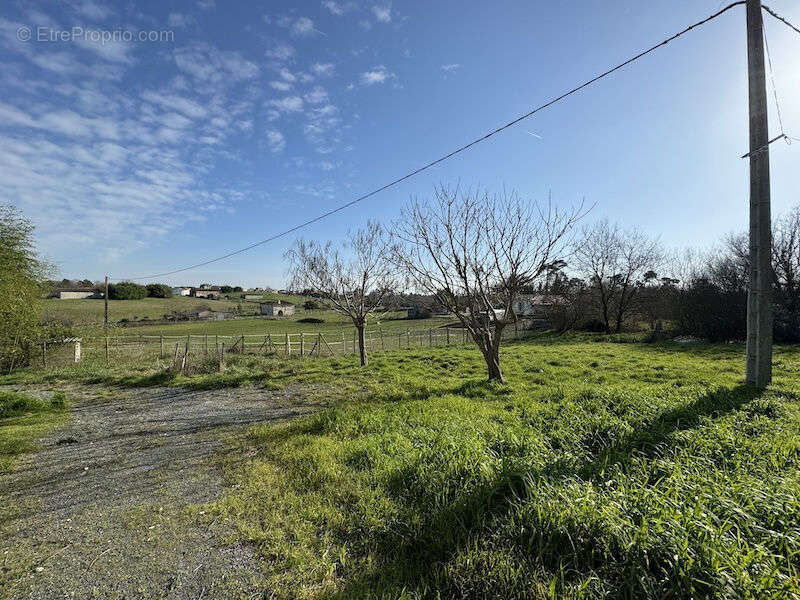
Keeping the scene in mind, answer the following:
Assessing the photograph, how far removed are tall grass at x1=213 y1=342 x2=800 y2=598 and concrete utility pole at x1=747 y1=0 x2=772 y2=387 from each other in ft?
2.83

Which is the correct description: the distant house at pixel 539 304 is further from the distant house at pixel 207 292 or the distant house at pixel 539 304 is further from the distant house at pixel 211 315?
the distant house at pixel 207 292

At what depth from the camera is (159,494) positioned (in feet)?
12.7

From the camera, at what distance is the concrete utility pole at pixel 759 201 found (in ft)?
18.9

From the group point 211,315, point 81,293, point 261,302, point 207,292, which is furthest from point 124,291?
point 207,292

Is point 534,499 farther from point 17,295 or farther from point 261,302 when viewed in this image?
point 261,302

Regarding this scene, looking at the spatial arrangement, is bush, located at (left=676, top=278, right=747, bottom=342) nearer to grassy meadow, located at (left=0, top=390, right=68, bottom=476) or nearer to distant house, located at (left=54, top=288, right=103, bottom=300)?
grassy meadow, located at (left=0, top=390, right=68, bottom=476)

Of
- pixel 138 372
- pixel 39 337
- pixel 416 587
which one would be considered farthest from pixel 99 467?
pixel 39 337

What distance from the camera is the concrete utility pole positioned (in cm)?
576

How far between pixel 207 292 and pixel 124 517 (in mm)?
86135

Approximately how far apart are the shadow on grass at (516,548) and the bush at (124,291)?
6500 centimetres

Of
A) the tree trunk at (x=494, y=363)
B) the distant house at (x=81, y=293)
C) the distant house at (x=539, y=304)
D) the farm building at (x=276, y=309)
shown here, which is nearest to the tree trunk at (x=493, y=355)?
the tree trunk at (x=494, y=363)

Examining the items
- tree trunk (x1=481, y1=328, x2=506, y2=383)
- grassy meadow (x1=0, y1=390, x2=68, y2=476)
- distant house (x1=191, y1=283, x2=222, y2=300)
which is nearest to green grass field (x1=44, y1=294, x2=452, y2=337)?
distant house (x1=191, y1=283, x2=222, y2=300)

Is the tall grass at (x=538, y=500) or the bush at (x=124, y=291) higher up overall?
the bush at (x=124, y=291)

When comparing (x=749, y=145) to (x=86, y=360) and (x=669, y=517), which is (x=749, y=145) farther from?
(x=86, y=360)
